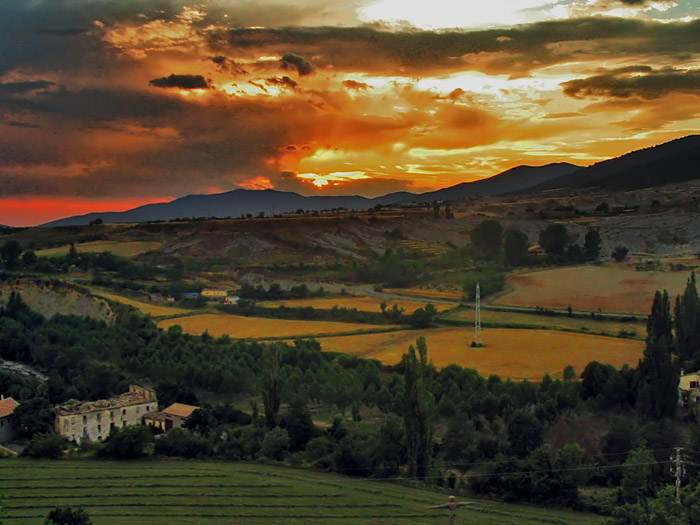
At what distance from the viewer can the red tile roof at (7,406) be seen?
2269 cm

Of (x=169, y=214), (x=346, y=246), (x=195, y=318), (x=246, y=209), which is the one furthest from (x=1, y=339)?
(x=246, y=209)

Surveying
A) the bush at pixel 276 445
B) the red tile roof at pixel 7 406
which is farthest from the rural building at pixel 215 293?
the bush at pixel 276 445

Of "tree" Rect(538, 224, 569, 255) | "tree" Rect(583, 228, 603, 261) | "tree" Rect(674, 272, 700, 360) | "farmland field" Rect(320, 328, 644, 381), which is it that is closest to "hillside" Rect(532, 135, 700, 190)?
"tree" Rect(538, 224, 569, 255)

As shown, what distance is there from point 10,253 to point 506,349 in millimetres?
40408

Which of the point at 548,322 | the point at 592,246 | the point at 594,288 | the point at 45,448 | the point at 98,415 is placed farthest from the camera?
the point at 592,246

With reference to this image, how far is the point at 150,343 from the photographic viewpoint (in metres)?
31.6

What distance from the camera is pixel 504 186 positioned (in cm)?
10150

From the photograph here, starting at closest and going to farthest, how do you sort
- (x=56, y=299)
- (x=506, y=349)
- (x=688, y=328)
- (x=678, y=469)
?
(x=678, y=469)
(x=688, y=328)
(x=506, y=349)
(x=56, y=299)

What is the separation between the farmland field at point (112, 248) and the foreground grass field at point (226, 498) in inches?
1592

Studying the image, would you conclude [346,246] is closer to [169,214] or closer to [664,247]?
[664,247]

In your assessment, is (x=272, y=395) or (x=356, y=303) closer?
(x=272, y=395)

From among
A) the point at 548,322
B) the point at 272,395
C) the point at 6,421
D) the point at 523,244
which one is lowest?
the point at 6,421

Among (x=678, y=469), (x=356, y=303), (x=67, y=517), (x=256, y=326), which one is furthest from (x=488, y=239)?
(x=67, y=517)

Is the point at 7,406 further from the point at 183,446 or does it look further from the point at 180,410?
the point at 183,446
